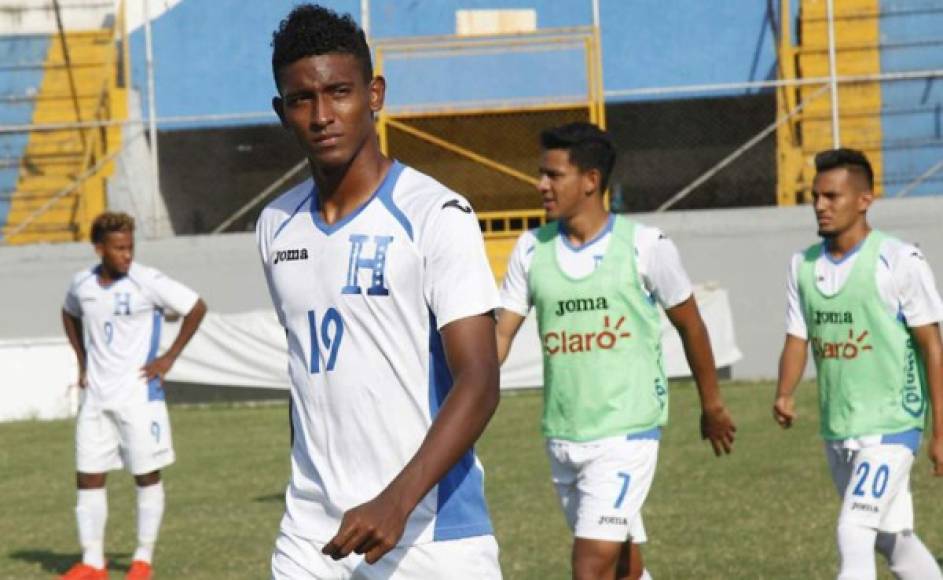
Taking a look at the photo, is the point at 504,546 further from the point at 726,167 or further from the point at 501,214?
the point at 726,167

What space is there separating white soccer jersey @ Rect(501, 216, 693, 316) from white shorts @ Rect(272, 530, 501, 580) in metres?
3.79

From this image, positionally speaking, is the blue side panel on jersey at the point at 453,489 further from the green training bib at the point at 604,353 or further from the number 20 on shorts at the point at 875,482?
the number 20 on shorts at the point at 875,482

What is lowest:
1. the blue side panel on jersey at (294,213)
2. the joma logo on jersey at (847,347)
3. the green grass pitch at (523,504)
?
the green grass pitch at (523,504)

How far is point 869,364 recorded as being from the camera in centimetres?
870

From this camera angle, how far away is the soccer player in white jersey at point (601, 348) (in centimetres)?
832

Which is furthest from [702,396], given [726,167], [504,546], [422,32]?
[726,167]

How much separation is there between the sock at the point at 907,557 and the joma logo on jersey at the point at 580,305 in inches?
66.4

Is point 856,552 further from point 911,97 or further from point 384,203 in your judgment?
point 911,97

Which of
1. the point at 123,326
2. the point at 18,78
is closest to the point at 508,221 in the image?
the point at 18,78

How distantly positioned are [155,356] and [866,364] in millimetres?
5403

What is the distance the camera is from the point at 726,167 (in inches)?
1185

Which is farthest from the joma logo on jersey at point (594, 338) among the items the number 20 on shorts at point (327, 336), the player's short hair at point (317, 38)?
the player's short hair at point (317, 38)

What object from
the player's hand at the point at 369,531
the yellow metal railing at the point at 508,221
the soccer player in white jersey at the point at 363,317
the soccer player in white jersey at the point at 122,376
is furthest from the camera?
the yellow metal railing at the point at 508,221

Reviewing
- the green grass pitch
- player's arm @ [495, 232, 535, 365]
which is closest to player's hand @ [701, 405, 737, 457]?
player's arm @ [495, 232, 535, 365]
